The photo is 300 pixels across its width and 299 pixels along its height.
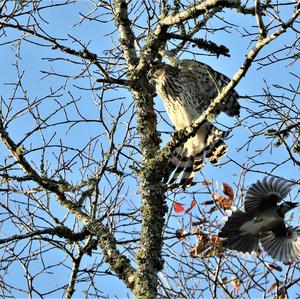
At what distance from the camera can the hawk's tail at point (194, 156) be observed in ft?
19.4

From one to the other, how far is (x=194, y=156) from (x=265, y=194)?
1.05 meters

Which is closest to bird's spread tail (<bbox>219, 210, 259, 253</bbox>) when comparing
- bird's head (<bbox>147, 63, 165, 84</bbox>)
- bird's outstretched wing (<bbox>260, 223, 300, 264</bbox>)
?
bird's outstretched wing (<bbox>260, 223, 300, 264</bbox>)

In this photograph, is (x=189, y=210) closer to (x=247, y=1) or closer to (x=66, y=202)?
(x=66, y=202)

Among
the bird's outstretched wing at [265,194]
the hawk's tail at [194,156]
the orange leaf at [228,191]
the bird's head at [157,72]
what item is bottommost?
the bird's outstretched wing at [265,194]

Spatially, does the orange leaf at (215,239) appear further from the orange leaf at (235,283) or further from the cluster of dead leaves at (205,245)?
the orange leaf at (235,283)

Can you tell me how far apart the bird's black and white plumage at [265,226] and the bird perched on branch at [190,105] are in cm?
59

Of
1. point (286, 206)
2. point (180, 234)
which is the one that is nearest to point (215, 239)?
point (180, 234)

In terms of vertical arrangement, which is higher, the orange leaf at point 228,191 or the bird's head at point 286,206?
the orange leaf at point 228,191

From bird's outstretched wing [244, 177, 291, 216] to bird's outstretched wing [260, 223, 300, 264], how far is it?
306 millimetres

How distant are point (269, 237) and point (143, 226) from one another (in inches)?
65.3

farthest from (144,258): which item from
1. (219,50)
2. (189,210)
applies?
(219,50)

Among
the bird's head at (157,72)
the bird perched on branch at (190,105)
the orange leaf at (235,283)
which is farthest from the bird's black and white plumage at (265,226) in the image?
the bird's head at (157,72)

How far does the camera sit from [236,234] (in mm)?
5664

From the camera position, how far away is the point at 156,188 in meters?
4.72
